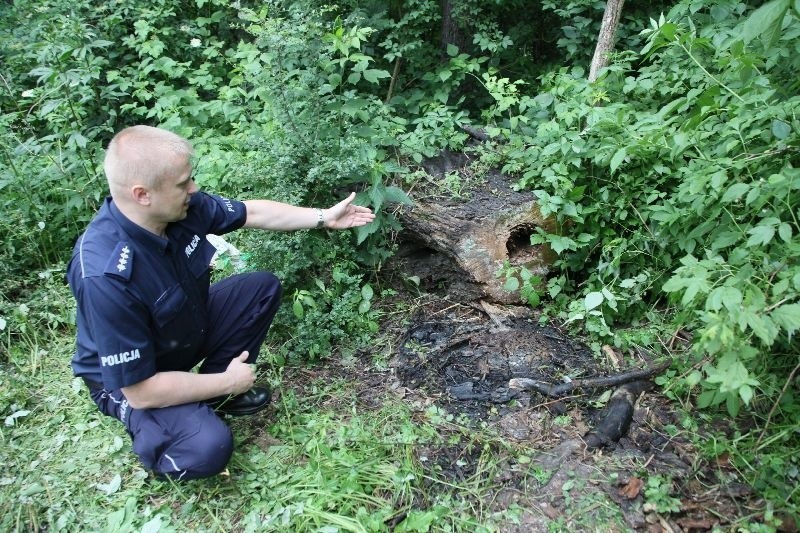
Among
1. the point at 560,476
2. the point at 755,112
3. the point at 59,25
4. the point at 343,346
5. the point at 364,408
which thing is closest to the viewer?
the point at 560,476

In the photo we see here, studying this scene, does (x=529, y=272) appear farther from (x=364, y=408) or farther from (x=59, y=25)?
(x=59, y=25)

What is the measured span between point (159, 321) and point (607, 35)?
139 inches

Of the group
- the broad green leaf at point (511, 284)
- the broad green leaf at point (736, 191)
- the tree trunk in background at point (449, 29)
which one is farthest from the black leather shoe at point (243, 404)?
the tree trunk in background at point (449, 29)

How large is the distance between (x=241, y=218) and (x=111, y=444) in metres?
1.29

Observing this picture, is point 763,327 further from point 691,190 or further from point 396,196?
point 396,196

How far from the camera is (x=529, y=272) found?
3.33 meters

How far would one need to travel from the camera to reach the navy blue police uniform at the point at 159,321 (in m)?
2.09

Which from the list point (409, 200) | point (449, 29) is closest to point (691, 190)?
point (409, 200)

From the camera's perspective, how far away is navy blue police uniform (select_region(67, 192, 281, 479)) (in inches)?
82.3

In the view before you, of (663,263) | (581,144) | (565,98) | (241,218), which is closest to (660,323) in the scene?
(663,263)

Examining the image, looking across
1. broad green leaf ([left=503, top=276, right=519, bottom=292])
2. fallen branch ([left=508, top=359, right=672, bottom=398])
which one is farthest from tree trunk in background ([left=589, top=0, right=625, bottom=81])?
fallen branch ([left=508, top=359, right=672, bottom=398])

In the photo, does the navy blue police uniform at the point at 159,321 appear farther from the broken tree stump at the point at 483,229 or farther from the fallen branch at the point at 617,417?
the fallen branch at the point at 617,417

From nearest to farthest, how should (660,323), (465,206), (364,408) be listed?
(364,408)
(660,323)
(465,206)

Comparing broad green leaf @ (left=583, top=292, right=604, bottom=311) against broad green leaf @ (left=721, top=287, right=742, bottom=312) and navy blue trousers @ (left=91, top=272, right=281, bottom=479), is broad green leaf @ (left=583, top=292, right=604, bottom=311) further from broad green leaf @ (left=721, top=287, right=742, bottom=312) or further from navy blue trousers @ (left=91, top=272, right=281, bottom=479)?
navy blue trousers @ (left=91, top=272, right=281, bottom=479)
